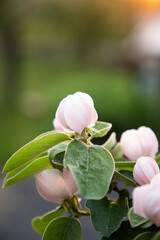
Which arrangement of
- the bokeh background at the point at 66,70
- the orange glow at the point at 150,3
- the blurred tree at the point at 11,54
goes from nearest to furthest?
the bokeh background at the point at 66,70
the blurred tree at the point at 11,54
the orange glow at the point at 150,3

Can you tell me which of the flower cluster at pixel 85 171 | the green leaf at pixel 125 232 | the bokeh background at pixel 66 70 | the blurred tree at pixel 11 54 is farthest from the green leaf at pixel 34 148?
the blurred tree at pixel 11 54

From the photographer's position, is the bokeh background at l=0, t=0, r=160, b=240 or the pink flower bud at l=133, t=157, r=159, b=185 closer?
the pink flower bud at l=133, t=157, r=159, b=185

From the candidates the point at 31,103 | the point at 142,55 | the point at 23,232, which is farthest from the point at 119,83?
the point at 23,232

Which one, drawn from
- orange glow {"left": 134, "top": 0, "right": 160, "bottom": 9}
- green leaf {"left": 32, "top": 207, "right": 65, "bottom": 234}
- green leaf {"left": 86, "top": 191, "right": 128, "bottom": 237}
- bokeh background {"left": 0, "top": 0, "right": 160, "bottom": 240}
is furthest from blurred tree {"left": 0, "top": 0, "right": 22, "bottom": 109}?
green leaf {"left": 86, "top": 191, "right": 128, "bottom": 237}

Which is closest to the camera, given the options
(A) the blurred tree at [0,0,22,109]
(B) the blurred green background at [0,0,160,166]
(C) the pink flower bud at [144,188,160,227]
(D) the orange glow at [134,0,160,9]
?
(C) the pink flower bud at [144,188,160,227]

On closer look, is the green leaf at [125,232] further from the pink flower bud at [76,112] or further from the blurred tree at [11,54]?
the blurred tree at [11,54]

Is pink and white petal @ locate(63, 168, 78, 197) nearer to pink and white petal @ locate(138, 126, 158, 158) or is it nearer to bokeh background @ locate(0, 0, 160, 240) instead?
pink and white petal @ locate(138, 126, 158, 158)

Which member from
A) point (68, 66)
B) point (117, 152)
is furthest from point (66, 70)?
point (117, 152)
